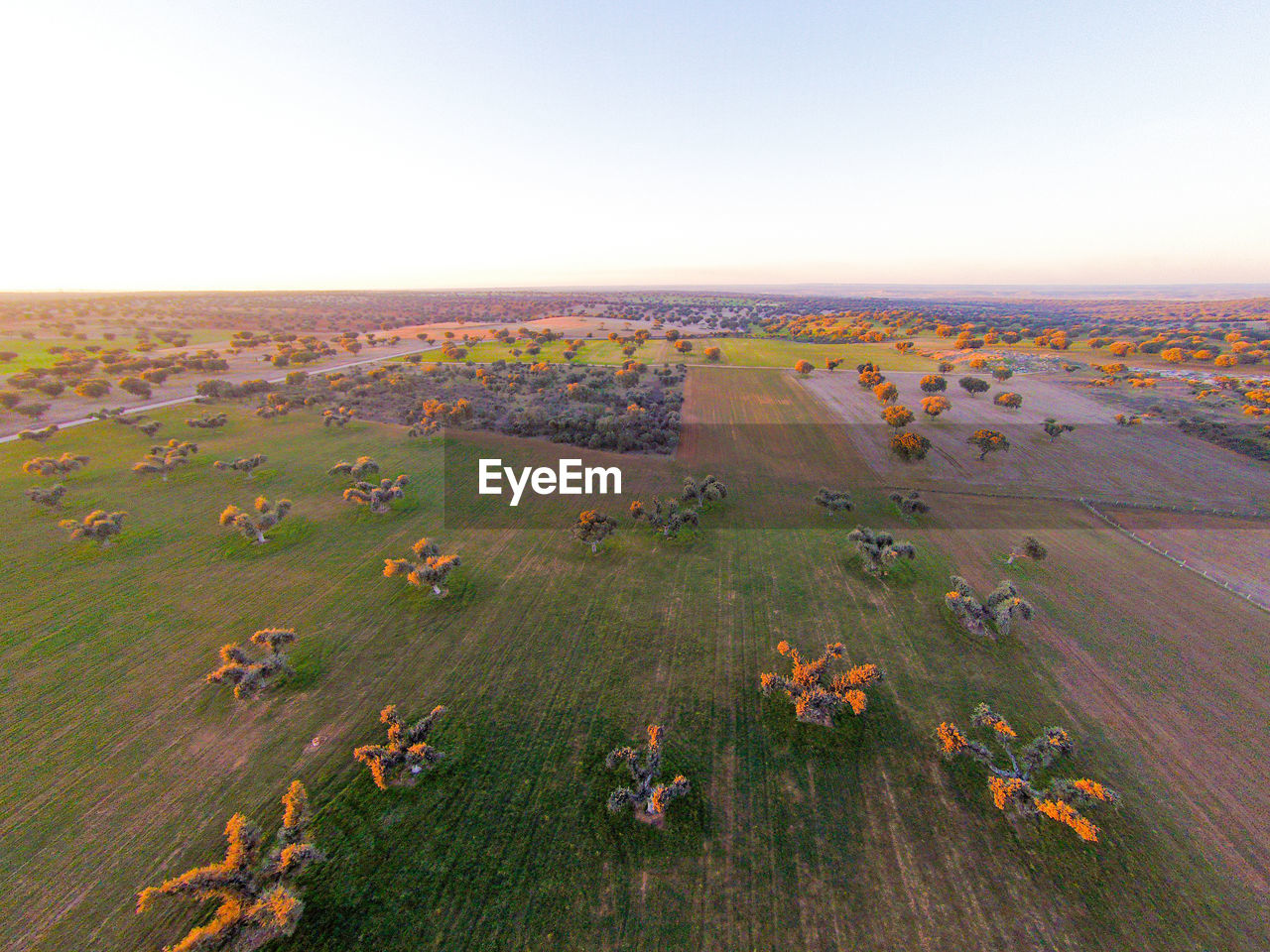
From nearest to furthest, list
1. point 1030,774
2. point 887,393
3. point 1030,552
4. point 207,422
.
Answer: point 1030,774
point 1030,552
point 207,422
point 887,393

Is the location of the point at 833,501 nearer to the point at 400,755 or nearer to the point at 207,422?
the point at 400,755

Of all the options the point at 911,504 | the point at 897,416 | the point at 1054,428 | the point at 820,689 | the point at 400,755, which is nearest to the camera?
the point at 400,755

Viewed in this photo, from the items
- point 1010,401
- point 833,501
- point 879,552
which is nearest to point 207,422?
point 833,501

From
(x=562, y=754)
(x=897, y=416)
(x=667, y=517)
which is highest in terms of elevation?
(x=897, y=416)

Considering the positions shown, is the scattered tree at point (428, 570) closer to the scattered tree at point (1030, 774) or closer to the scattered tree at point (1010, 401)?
the scattered tree at point (1030, 774)

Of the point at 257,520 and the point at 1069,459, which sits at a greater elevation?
the point at 1069,459

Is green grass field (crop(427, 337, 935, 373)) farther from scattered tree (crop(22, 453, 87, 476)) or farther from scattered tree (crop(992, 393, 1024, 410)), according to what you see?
scattered tree (crop(22, 453, 87, 476))

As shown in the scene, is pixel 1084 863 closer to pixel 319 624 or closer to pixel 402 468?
pixel 319 624
